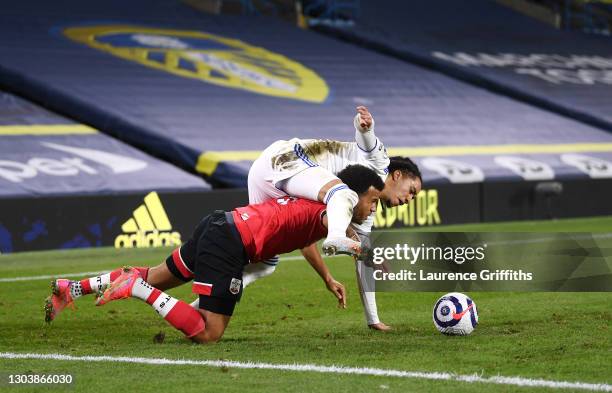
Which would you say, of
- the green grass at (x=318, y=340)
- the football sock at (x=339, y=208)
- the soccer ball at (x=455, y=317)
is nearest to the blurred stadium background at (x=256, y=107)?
the green grass at (x=318, y=340)

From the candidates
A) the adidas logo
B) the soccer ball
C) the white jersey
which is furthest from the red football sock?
the adidas logo

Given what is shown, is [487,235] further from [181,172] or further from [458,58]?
[458,58]

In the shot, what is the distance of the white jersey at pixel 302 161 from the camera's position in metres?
8.16

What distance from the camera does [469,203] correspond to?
64.5ft

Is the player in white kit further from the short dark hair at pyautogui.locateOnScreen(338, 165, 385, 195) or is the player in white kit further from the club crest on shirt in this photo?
the club crest on shirt

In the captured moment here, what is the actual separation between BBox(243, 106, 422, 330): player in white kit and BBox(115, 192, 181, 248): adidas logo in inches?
288

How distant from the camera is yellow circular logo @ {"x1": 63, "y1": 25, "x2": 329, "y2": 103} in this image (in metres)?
22.4

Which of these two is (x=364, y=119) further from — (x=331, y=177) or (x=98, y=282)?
(x=98, y=282)

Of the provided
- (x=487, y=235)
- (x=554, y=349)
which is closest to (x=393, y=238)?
(x=554, y=349)

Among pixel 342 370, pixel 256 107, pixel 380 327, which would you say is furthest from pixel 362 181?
pixel 256 107

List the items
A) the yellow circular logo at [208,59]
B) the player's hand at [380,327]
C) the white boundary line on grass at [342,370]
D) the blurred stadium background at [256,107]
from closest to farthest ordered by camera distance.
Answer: the white boundary line on grass at [342,370], the player's hand at [380,327], the blurred stadium background at [256,107], the yellow circular logo at [208,59]

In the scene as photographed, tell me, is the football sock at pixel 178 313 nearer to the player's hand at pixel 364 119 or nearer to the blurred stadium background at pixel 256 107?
the player's hand at pixel 364 119

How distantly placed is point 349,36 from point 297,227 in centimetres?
2014
